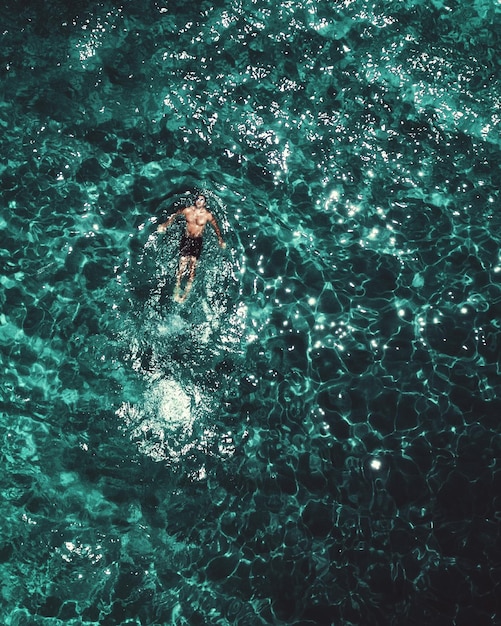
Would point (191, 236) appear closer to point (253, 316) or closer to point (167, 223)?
point (167, 223)

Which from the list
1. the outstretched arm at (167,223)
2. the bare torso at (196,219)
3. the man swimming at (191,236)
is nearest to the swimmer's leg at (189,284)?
the man swimming at (191,236)

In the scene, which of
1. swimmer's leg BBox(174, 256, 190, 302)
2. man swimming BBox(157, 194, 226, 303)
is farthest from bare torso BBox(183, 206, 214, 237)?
swimmer's leg BBox(174, 256, 190, 302)

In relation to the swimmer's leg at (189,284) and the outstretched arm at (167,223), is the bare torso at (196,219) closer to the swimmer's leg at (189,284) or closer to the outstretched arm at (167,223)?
the outstretched arm at (167,223)

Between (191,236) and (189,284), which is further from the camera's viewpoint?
(191,236)

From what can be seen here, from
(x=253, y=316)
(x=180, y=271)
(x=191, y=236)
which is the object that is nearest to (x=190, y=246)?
(x=191, y=236)

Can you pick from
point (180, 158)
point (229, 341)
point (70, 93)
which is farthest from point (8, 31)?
point (229, 341)

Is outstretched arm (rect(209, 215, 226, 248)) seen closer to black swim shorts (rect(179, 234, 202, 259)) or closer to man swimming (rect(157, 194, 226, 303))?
man swimming (rect(157, 194, 226, 303))
